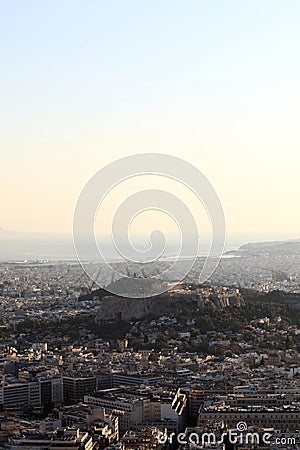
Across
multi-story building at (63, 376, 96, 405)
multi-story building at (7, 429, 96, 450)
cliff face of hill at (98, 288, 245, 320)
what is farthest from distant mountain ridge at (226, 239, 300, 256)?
multi-story building at (7, 429, 96, 450)

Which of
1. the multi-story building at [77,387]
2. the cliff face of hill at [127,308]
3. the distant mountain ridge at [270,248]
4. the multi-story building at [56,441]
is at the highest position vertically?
the distant mountain ridge at [270,248]

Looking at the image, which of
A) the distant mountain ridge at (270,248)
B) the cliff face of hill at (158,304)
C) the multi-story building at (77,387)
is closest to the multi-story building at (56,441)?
the multi-story building at (77,387)

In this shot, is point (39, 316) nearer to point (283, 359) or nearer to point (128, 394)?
point (283, 359)

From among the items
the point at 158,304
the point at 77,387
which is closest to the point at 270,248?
the point at 158,304

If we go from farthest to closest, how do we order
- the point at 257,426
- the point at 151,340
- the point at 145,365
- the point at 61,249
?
the point at 61,249 → the point at 151,340 → the point at 145,365 → the point at 257,426

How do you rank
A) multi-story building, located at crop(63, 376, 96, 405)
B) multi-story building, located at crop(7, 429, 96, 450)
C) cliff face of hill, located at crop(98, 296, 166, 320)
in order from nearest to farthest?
multi-story building, located at crop(7, 429, 96, 450) → multi-story building, located at crop(63, 376, 96, 405) → cliff face of hill, located at crop(98, 296, 166, 320)

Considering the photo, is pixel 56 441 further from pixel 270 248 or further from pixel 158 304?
pixel 270 248

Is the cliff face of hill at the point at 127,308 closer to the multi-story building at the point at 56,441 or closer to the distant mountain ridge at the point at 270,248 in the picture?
the multi-story building at the point at 56,441

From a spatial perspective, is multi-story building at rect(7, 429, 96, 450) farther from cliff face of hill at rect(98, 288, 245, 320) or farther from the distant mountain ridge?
the distant mountain ridge

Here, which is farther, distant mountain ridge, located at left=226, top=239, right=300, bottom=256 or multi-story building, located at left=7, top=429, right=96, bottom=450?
distant mountain ridge, located at left=226, top=239, right=300, bottom=256

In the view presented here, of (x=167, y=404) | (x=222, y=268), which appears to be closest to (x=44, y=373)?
(x=167, y=404)

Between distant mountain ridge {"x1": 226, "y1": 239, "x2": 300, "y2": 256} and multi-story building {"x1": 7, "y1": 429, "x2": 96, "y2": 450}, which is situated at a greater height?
distant mountain ridge {"x1": 226, "y1": 239, "x2": 300, "y2": 256}
